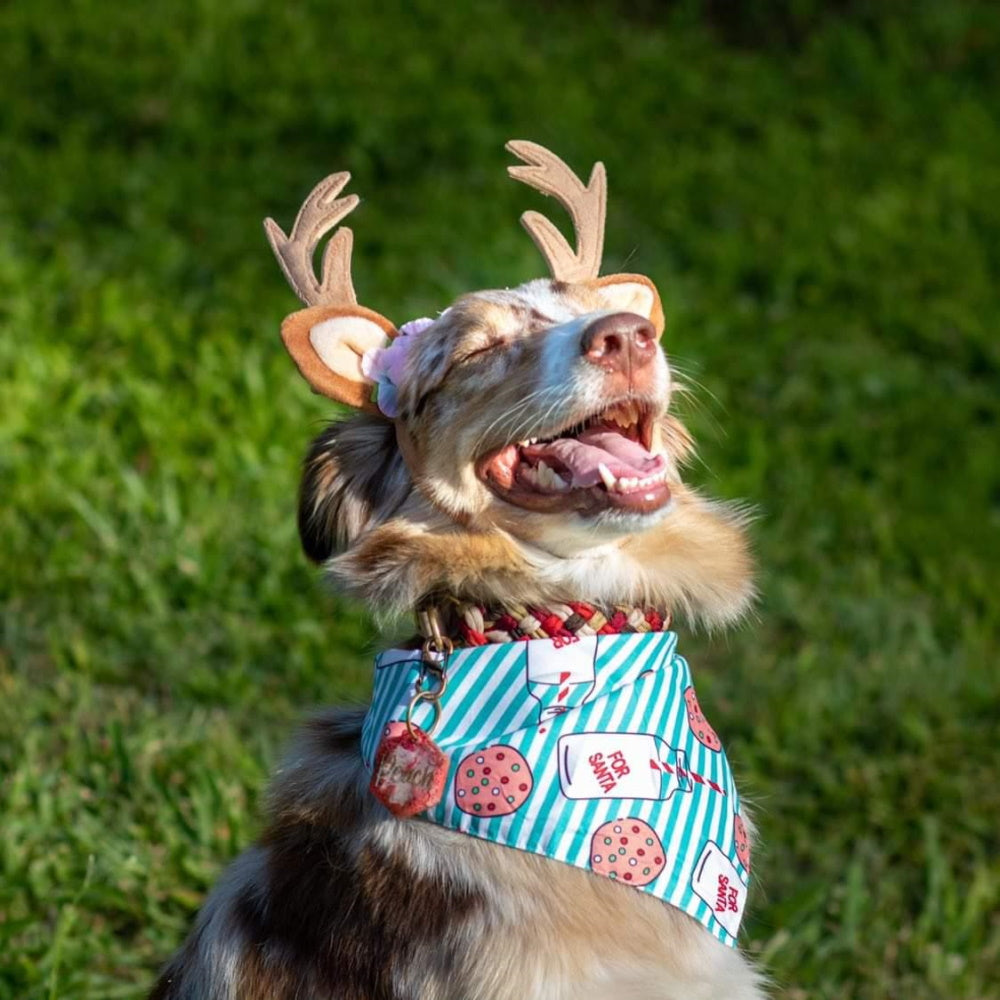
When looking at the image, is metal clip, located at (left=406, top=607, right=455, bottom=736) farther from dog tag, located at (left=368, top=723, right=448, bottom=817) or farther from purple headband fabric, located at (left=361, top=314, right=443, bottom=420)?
purple headband fabric, located at (left=361, top=314, right=443, bottom=420)

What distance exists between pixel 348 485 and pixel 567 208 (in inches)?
28.8

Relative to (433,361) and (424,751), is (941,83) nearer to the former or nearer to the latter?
(433,361)

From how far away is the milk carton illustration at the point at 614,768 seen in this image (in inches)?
99.2

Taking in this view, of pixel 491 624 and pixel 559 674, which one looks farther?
pixel 491 624

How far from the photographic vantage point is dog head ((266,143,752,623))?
269 centimetres

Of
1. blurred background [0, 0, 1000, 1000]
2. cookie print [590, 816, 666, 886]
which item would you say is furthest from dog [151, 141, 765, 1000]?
blurred background [0, 0, 1000, 1000]

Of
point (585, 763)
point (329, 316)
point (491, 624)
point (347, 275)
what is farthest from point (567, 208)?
point (585, 763)

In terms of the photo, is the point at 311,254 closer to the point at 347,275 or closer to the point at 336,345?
the point at 347,275

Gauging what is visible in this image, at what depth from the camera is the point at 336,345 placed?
284cm

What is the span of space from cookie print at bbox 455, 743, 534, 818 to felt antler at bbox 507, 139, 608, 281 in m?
1.09

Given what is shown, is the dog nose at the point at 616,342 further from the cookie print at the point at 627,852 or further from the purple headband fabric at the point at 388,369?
the cookie print at the point at 627,852

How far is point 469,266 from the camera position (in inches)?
278

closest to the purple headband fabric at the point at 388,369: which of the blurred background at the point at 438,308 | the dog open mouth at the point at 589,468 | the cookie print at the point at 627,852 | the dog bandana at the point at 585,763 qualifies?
the dog open mouth at the point at 589,468

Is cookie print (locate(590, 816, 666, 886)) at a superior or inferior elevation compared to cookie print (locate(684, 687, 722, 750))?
inferior
